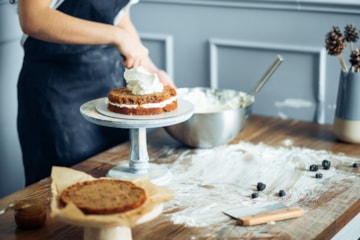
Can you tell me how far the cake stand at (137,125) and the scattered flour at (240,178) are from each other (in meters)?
0.07

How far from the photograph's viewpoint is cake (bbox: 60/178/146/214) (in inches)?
57.7

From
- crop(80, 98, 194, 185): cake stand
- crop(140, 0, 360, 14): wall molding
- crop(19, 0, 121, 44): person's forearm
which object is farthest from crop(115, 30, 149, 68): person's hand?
crop(140, 0, 360, 14): wall molding

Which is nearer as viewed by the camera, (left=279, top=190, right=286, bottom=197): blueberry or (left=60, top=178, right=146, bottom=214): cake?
(left=60, top=178, right=146, bottom=214): cake

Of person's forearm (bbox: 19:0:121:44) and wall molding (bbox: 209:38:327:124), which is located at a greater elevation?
→ person's forearm (bbox: 19:0:121:44)

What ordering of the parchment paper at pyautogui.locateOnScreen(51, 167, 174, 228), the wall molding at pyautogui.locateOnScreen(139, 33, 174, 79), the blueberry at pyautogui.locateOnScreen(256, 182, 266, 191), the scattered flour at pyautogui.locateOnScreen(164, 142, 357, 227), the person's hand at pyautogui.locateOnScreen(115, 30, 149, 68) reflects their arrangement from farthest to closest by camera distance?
the wall molding at pyautogui.locateOnScreen(139, 33, 174, 79) < the person's hand at pyautogui.locateOnScreen(115, 30, 149, 68) < the blueberry at pyautogui.locateOnScreen(256, 182, 266, 191) < the scattered flour at pyautogui.locateOnScreen(164, 142, 357, 227) < the parchment paper at pyautogui.locateOnScreen(51, 167, 174, 228)

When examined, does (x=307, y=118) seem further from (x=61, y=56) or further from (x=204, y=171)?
(x=61, y=56)

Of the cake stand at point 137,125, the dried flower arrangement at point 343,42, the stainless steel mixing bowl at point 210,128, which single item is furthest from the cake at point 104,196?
the dried flower arrangement at point 343,42

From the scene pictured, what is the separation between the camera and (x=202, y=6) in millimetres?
2840

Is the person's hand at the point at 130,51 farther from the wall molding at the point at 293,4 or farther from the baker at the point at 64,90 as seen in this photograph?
the wall molding at the point at 293,4

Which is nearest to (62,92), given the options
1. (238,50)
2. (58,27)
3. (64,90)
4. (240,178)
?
Result: (64,90)

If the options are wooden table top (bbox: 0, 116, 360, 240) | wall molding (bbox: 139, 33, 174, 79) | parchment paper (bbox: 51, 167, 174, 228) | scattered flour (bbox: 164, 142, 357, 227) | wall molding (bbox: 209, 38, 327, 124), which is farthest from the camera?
wall molding (bbox: 139, 33, 174, 79)

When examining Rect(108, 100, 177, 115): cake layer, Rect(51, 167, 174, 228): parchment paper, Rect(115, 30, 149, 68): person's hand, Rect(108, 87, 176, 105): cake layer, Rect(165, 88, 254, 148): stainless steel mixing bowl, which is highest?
Rect(115, 30, 149, 68): person's hand

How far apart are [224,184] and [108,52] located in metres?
0.71

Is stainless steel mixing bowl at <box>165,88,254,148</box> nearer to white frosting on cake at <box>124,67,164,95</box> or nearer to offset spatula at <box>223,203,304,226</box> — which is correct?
white frosting on cake at <box>124,67,164,95</box>
